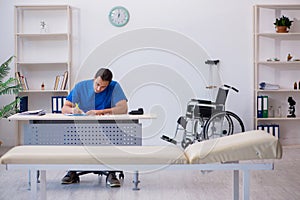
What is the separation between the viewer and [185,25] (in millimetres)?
6879

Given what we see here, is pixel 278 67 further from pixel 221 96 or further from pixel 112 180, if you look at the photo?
pixel 112 180

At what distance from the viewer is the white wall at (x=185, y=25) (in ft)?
22.5

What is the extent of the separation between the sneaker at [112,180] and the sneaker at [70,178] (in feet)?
0.99

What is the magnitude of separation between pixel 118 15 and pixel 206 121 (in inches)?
72.0

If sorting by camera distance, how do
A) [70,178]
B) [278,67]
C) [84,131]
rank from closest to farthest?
[84,131] < [70,178] < [278,67]

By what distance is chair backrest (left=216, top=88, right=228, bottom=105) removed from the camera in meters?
6.44

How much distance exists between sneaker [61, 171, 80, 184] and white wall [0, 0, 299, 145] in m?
2.42

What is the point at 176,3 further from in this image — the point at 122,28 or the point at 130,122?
the point at 130,122

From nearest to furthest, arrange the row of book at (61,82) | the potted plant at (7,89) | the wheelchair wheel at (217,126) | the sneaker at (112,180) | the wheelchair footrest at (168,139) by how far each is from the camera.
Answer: the sneaker at (112,180) < the potted plant at (7,89) < the wheelchair wheel at (217,126) < the wheelchair footrest at (168,139) < the row of book at (61,82)

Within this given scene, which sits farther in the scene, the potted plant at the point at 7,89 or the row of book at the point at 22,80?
the row of book at the point at 22,80

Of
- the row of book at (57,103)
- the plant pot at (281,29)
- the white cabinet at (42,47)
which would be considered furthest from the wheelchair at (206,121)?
the white cabinet at (42,47)

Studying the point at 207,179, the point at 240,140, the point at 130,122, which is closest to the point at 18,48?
the point at 130,122

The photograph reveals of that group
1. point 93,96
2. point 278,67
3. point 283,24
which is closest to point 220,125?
point 278,67

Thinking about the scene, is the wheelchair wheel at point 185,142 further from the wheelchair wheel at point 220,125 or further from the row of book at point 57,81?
the row of book at point 57,81
